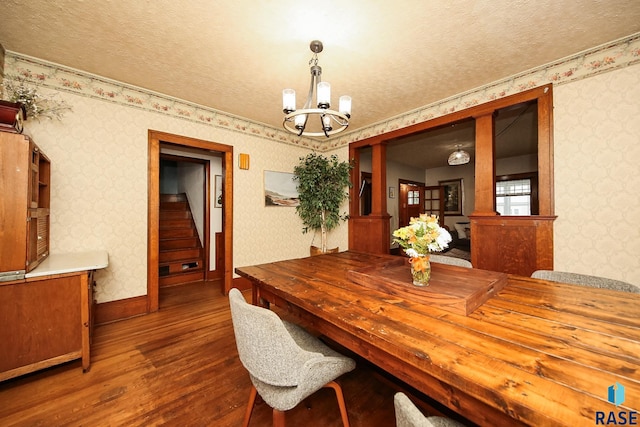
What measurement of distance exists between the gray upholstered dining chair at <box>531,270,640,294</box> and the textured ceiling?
1.88 metres

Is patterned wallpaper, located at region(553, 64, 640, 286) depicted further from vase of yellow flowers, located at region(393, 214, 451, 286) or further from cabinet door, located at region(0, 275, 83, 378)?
cabinet door, located at region(0, 275, 83, 378)

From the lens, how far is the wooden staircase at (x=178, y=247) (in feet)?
13.8

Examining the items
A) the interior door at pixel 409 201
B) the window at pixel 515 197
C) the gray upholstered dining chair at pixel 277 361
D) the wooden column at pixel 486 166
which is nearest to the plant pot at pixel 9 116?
the gray upholstered dining chair at pixel 277 361

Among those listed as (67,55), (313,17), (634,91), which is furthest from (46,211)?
(634,91)

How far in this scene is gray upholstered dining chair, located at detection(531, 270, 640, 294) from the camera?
1.40 m

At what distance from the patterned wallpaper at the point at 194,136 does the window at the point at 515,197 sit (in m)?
4.29

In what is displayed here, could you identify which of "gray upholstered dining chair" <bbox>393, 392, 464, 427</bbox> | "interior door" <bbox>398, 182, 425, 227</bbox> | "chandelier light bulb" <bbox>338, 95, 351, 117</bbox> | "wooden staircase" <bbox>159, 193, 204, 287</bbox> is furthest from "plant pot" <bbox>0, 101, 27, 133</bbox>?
"interior door" <bbox>398, 182, 425, 227</bbox>

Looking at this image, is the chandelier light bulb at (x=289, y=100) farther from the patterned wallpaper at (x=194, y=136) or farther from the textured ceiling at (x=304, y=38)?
the patterned wallpaper at (x=194, y=136)

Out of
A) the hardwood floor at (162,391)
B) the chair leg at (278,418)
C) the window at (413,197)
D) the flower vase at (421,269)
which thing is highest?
the window at (413,197)

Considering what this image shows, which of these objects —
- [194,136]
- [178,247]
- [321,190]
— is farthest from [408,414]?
[178,247]

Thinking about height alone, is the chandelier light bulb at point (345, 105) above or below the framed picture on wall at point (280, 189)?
above

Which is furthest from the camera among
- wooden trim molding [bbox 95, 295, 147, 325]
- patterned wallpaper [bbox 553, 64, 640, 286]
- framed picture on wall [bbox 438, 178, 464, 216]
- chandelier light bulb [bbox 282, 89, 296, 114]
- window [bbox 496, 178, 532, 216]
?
framed picture on wall [bbox 438, 178, 464, 216]

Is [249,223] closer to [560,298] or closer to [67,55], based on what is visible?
[67,55]

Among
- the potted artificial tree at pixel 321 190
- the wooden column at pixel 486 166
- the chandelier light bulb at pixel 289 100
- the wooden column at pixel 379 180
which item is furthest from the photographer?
the potted artificial tree at pixel 321 190
